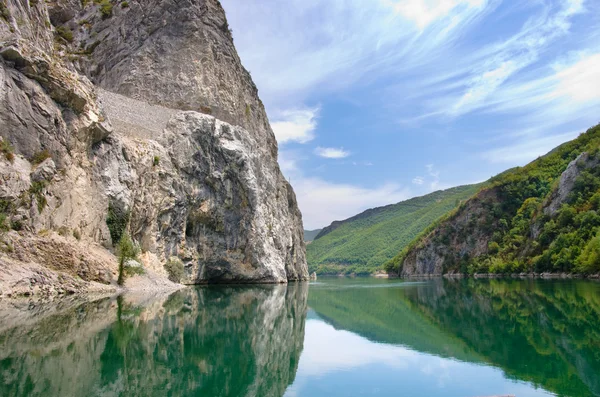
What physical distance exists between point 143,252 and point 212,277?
517 inches

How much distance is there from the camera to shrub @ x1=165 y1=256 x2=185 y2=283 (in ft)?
119

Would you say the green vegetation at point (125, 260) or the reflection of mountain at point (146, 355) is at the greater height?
the green vegetation at point (125, 260)

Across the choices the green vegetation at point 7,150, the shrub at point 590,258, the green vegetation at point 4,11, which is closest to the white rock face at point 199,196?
the green vegetation at point 7,150

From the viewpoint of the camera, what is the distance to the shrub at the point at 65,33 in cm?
5222

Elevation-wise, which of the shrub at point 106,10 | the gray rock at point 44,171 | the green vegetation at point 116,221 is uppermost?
the shrub at point 106,10

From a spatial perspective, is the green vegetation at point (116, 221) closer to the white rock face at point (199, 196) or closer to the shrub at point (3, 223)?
the white rock face at point (199, 196)

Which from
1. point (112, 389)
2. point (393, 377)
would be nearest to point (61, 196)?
point (112, 389)

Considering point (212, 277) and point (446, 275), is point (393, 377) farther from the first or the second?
point (446, 275)

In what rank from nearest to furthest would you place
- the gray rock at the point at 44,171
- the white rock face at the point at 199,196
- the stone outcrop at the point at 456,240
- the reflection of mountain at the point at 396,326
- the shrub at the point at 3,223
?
the reflection of mountain at the point at 396,326, the shrub at the point at 3,223, the gray rock at the point at 44,171, the white rock face at the point at 199,196, the stone outcrop at the point at 456,240

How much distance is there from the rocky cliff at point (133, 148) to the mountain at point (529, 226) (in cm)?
3583

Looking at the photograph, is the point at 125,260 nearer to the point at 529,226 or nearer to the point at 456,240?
the point at 529,226

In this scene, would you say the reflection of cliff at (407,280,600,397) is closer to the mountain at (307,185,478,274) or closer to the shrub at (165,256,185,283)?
the shrub at (165,256,185,283)

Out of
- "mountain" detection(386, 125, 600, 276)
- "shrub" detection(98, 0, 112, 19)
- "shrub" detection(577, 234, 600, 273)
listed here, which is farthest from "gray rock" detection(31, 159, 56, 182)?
"mountain" detection(386, 125, 600, 276)

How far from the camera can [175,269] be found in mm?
36531
